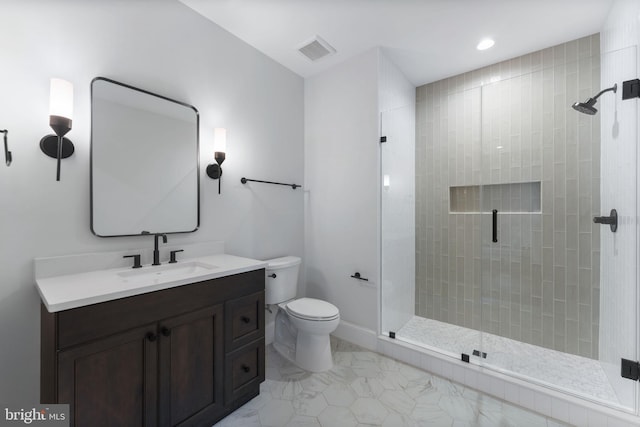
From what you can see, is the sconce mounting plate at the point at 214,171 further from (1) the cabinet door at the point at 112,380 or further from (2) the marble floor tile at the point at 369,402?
(2) the marble floor tile at the point at 369,402

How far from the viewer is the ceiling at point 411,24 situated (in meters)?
1.76

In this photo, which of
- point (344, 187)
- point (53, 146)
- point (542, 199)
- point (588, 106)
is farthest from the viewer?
point (344, 187)

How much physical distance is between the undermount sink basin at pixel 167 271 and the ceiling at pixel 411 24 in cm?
175

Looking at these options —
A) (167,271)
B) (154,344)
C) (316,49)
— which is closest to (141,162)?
(167,271)

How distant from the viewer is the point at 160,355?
120cm

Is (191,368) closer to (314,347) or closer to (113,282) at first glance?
(113,282)

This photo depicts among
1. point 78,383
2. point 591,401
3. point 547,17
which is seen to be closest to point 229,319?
point 78,383

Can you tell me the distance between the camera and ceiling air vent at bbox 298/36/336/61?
7.01 ft

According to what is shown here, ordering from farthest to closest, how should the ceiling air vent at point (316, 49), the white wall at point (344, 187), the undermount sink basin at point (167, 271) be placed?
the white wall at point (344, 187) → the ceiling air vent at point (316, 49) → the undermount sink basin at point (167, 271)

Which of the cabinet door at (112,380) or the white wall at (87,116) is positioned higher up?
the white wall at (87,116)

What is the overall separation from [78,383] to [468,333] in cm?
267

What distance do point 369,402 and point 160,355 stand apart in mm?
1220

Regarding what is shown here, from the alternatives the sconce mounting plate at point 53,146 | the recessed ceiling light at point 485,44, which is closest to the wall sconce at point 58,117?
the sconce mounting plate at point 53,146

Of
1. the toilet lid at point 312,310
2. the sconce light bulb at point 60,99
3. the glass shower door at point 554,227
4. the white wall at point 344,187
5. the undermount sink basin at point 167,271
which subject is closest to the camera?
the sconce light bulb at point 60,99
